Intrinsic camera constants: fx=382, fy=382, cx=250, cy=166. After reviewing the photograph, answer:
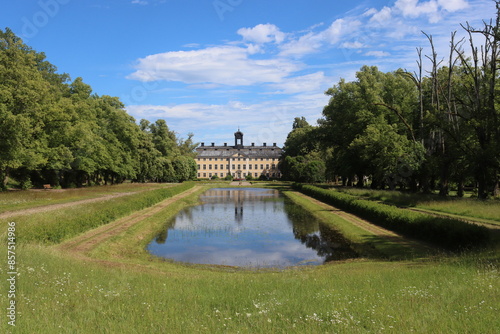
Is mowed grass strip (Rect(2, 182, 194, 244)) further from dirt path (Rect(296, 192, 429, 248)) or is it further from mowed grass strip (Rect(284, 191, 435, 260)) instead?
dirt path (Rect(296, 192, 429, 248))

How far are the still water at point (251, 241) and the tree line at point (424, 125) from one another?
35.9 feet

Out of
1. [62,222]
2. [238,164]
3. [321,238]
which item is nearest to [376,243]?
[321,238]

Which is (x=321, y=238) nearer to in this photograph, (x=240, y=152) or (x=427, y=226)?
(x=427, y=226)

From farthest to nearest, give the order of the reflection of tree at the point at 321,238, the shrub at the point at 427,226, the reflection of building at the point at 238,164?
1. the reflection of building at the point at 238,164
2. the reflection of tree at the point at 321,238
3. the shrub at the point at 427,226

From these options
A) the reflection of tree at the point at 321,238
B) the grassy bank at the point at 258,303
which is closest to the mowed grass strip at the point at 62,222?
the grassy bank at the point at 258,303

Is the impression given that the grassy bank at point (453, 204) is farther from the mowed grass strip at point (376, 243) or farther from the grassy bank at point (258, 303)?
the grassy bank at point (258, 303)

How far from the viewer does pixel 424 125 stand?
119ft

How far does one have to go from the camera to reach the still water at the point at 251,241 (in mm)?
14961

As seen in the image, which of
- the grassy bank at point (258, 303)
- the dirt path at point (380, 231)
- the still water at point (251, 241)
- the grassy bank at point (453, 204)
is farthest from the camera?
the grassy bank at point (453, 204)

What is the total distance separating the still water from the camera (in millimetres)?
14961

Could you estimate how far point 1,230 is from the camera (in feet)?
44.4

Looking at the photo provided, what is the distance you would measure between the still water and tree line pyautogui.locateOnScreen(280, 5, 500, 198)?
11.0 metres

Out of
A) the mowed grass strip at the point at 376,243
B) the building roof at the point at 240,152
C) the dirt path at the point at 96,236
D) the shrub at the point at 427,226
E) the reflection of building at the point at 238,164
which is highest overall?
the building roof at the point at 240,152

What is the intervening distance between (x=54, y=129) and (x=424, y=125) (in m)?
34.5
